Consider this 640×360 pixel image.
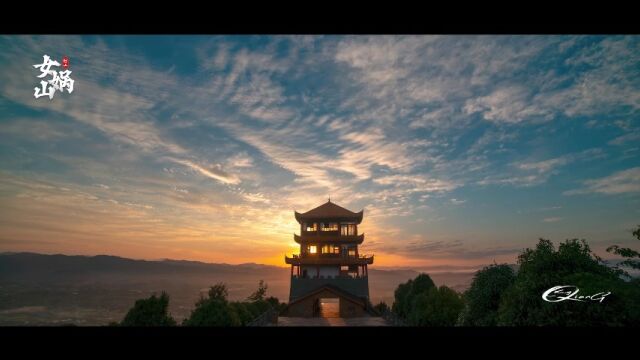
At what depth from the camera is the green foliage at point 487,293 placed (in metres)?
13.7

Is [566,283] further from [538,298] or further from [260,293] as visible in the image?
[260,293]

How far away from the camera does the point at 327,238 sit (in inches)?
1575

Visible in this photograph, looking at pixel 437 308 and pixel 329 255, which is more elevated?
pixel 329 255

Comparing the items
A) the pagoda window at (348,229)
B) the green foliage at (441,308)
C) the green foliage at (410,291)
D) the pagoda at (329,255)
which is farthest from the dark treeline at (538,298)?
the pagoda window at (348,229)

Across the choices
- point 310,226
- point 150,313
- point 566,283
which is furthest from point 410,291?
point 150,313

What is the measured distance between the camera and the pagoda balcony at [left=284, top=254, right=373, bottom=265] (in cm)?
3866

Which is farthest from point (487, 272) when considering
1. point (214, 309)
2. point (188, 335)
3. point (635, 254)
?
point (188, 335)

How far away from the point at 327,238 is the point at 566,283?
98.4 feet

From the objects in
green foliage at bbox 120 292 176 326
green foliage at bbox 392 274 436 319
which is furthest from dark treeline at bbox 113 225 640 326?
green foliage at bbox 392 274 436 319

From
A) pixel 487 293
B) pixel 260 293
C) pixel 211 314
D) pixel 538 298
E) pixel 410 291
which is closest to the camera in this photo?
pixel 538 298
